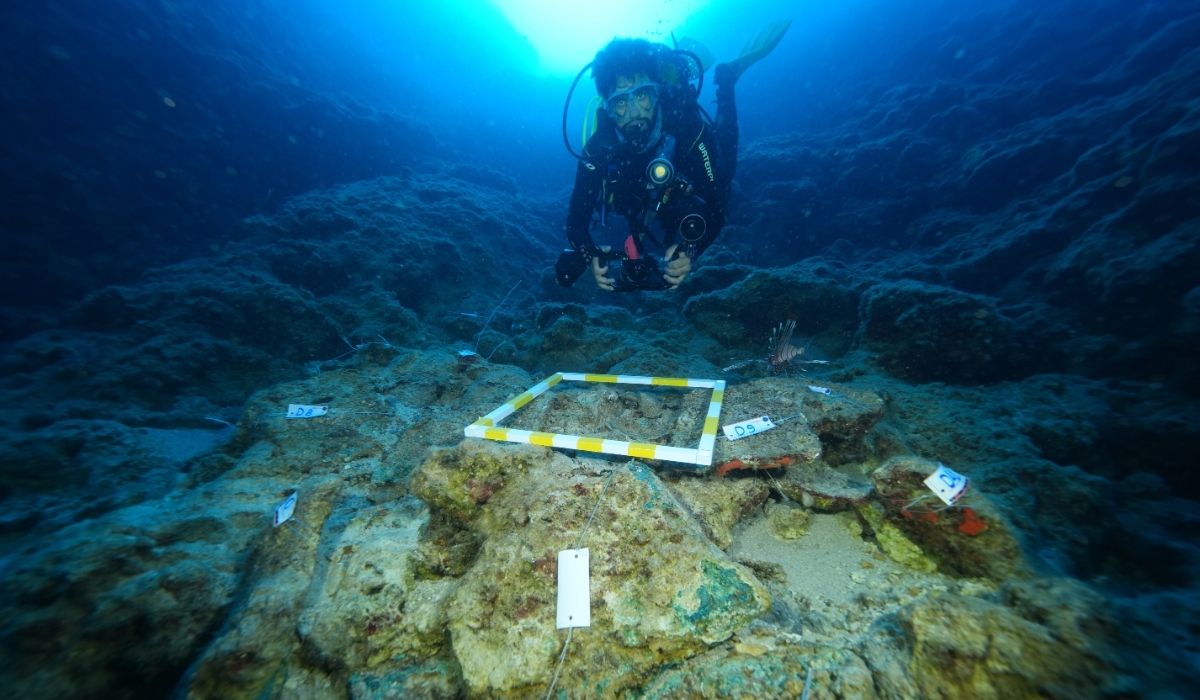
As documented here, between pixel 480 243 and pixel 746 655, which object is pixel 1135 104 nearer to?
pixel 746 655

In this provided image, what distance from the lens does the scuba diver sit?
4277 millimetres

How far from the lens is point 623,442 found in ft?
8.24

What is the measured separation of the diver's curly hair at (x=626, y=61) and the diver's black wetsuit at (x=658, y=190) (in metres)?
0.48

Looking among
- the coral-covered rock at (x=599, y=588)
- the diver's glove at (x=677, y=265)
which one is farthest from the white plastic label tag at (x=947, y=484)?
the diver's glove at (x=677, y=265)

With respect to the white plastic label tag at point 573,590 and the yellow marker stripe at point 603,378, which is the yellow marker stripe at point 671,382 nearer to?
the yellow marker stripe at point 603,378

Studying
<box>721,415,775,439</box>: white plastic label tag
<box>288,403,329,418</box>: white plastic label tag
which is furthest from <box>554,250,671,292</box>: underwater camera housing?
<box>288,403,329,418</box>: white plastic label tag

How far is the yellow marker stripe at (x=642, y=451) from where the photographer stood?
7.75ft

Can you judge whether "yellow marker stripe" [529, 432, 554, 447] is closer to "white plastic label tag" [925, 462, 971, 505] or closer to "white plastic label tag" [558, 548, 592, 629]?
"white plastic label tag" [558, 548, 592, 629]

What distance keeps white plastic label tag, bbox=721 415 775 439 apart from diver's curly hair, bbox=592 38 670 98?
14.3 ft

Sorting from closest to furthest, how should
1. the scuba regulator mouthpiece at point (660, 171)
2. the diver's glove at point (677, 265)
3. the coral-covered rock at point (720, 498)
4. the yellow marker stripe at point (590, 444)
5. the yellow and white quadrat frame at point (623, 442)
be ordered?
the coral-covered rock at point (720, 498) < the yellow and white quadrat frame at point (623, 442) < the yellow marker stripe at point (590, 444) < the scuba regulator mouthpiece at point (660, 171) < the diver's glove at point (677, 265)

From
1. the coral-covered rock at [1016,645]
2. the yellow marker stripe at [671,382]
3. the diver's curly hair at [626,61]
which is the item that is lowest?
the coral-covered rock at [1016,645]

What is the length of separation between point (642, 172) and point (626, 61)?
4.70 ft

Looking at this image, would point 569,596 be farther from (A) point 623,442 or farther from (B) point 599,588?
(A) point 623,442

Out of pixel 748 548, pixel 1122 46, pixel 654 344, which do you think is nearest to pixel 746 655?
pixel 748 548
